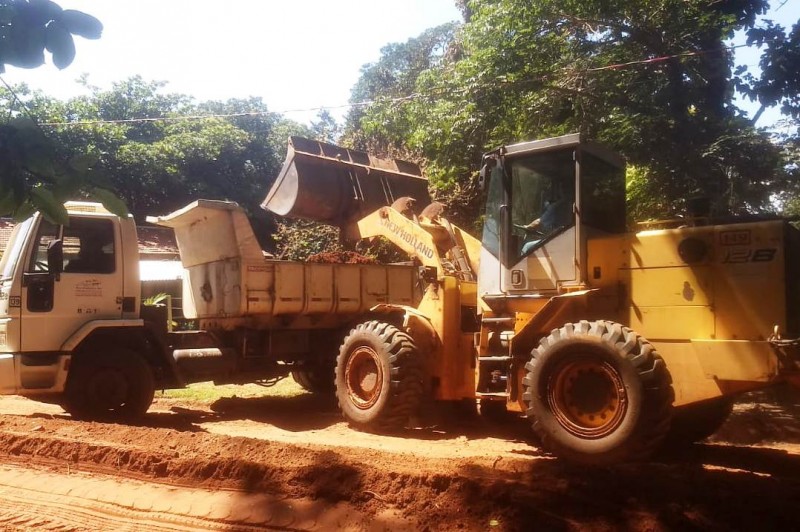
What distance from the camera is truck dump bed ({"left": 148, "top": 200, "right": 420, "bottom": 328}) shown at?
9.03 m

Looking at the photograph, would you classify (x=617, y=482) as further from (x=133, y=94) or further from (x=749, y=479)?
(x=133, y=94)

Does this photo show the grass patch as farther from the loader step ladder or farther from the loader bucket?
the loader step ladder

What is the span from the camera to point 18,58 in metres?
2.72

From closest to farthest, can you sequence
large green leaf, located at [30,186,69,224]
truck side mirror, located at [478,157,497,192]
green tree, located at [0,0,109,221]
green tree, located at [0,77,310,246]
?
1. green tree, located at [0,0,109,221]
2. large green leaf, located at [30,186,69,224]
3. truck side mirror, located at [478,157,497,192]
4. green tree, located at [0,77,310,246]

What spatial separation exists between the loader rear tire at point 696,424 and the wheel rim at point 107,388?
636 centimetres

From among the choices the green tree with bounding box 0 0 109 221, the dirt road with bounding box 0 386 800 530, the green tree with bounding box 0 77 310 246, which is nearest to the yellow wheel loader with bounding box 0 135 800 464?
the dirt road with bounding box 0 386 800 530

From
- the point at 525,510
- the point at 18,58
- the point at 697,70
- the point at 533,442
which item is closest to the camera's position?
the point at 18,58

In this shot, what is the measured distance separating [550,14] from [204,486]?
31.8 ft

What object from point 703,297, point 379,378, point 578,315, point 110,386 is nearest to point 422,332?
point 379,378

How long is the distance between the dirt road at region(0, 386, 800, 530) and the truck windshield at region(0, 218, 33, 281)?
1962mm

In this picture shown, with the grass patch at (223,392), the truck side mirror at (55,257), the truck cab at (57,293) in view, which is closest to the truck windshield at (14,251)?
the truck cab at (57,293)

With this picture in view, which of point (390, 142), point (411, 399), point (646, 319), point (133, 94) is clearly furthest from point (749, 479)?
point (133, 94)

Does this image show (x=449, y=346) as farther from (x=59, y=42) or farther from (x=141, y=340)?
(x=59, y=42)

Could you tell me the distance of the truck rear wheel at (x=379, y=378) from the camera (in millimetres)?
7609
